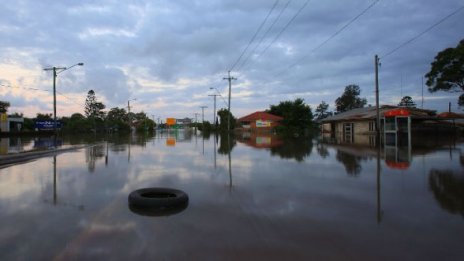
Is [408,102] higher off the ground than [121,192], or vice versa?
[408,102]

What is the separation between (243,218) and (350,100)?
364ft

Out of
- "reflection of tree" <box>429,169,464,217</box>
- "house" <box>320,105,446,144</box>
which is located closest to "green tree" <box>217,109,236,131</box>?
"house" <box>320,105,446,144</box>

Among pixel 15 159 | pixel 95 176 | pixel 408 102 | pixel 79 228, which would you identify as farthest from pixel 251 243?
pixel 408 102

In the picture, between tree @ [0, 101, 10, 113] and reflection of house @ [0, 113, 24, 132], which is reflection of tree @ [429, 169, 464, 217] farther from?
tree @ [0, 101, 10, 113]

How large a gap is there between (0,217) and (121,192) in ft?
10.6

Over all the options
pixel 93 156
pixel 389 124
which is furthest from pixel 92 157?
pixel 389 124

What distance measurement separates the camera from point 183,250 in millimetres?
5691

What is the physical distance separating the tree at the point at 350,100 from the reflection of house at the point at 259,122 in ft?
92.8

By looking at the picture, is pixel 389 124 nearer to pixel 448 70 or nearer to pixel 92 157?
pixel 448 70

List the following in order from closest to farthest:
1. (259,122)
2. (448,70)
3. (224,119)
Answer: (448,70), (259,122), (224,119)

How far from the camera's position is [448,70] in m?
56.5

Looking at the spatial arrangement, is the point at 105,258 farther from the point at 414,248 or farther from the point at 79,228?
the point at 414,248

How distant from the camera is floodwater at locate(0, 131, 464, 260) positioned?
5668 millimetres

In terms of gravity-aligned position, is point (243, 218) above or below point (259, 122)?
below
